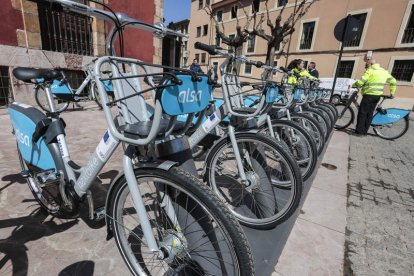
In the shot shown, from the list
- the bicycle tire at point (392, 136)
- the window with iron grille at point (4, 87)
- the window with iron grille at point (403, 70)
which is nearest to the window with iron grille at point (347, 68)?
the window with iron grille at point (403, 70)

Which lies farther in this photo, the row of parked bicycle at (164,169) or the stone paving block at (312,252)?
the stone paving block at (312,252)

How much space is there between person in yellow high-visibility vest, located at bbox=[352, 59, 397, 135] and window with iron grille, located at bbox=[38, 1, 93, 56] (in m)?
7.76

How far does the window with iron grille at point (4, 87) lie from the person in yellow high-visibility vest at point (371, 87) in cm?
885

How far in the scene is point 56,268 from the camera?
1.66 metres

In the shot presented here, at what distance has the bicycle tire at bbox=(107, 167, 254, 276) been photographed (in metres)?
1.15

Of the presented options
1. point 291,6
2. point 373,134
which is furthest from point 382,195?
point 291,6

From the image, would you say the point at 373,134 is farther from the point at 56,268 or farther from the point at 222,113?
the point at 56,268

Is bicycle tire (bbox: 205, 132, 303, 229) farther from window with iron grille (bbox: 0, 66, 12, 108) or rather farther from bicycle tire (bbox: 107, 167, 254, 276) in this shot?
window with iron grille (bbox: 0, 66, 12, 108)

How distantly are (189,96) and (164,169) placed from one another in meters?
0.40

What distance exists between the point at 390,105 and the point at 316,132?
58.4 ft

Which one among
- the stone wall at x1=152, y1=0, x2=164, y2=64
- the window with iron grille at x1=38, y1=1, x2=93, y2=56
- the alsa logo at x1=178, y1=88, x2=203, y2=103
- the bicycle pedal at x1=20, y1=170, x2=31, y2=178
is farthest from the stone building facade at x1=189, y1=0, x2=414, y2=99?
the alsa logo at x1=178, y1=88, x2=203, y2=103

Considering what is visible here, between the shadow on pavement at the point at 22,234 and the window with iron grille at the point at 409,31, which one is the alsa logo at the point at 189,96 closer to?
the shadow on pavement at the point at 22,234

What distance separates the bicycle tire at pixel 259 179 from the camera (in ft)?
6.72

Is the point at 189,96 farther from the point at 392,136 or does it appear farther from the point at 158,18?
the point at 158,18
